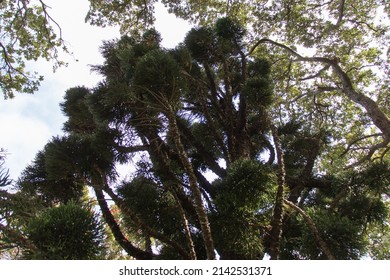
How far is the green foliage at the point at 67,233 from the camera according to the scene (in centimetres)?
259

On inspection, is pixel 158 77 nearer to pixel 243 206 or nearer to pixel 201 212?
pixel 201 212

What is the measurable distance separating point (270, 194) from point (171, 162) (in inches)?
80.5

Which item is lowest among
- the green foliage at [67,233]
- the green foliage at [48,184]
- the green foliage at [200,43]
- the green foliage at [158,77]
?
the green foliage at [67,233]

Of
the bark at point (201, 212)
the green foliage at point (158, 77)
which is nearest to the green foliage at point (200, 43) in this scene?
the green foliage at point (158, 77)

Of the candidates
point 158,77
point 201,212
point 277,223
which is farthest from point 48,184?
point 277,223

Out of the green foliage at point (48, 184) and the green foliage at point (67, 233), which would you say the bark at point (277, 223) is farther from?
the green foliage at point (48, 184)

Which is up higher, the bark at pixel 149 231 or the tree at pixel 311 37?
the tree at pixel 311 37

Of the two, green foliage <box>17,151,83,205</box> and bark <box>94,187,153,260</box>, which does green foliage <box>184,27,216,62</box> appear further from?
bark <box>94,187,153,260</box>

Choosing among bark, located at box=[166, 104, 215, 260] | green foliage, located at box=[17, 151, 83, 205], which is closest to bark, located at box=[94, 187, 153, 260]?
green foliage, located at box=[17, 151, 83, 205]

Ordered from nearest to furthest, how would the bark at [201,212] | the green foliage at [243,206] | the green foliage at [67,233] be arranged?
the green foliage at [67,233] → the bark at [201,212] → the green foliage at [243,206]

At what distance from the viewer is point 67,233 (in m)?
2.72

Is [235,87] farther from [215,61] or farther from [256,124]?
[256,124]

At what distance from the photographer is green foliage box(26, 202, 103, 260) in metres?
2.59

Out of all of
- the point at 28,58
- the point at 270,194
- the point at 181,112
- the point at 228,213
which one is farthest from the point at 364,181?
the point at 28,58
